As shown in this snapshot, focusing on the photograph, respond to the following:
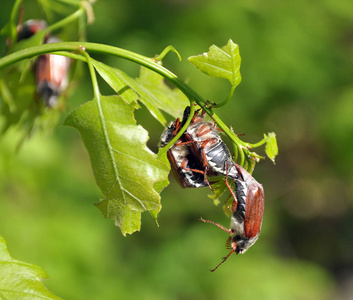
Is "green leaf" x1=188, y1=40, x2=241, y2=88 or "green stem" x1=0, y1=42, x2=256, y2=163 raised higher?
"green leaf" x1=188, y1=40, x2=241, y2=88

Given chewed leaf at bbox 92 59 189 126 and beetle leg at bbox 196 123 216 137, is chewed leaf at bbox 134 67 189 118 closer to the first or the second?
chewed leaf at bbox 92 59 189 126

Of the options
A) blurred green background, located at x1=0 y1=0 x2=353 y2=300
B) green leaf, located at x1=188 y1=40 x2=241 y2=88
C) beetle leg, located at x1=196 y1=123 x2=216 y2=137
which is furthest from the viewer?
blurred green background, located at x1=0 y1=0 x2=353 y2=300

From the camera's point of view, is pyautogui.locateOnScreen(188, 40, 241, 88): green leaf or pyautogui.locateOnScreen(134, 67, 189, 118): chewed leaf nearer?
pyautogui.locateOnScreen(188, 40, 241, 88): green leaf

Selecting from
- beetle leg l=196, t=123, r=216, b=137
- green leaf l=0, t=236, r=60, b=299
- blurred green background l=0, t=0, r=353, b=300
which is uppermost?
beetle leg l=196, t=123, r=216, b=137

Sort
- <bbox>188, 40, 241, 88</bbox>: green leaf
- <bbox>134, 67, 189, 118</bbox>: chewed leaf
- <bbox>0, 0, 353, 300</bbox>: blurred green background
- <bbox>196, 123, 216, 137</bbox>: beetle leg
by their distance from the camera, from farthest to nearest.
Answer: <bbox>0, 0, 353, 300</bbox>: blurred green background → <bbox>134, 67, 189, 118</bbox>: chewed leaf → <bbox>196, 123, 216, 137</bbox>: beetle leg → <bbox>188, 40, 241, 88</bbox>: green leaf

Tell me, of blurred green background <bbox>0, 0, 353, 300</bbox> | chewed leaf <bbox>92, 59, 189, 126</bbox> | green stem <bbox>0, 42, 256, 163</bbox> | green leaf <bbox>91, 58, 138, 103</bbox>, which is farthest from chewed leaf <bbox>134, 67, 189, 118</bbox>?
blurred green background <bbox>0, 0, 353, 300</bbox>

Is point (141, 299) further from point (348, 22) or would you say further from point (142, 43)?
point (348, 22)

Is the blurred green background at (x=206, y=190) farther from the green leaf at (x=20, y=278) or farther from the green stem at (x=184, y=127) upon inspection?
the green stem at (x=184, y=127)

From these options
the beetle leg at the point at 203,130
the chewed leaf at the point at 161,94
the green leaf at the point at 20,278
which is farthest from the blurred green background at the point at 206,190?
the beetle leg at the point at 203,130
